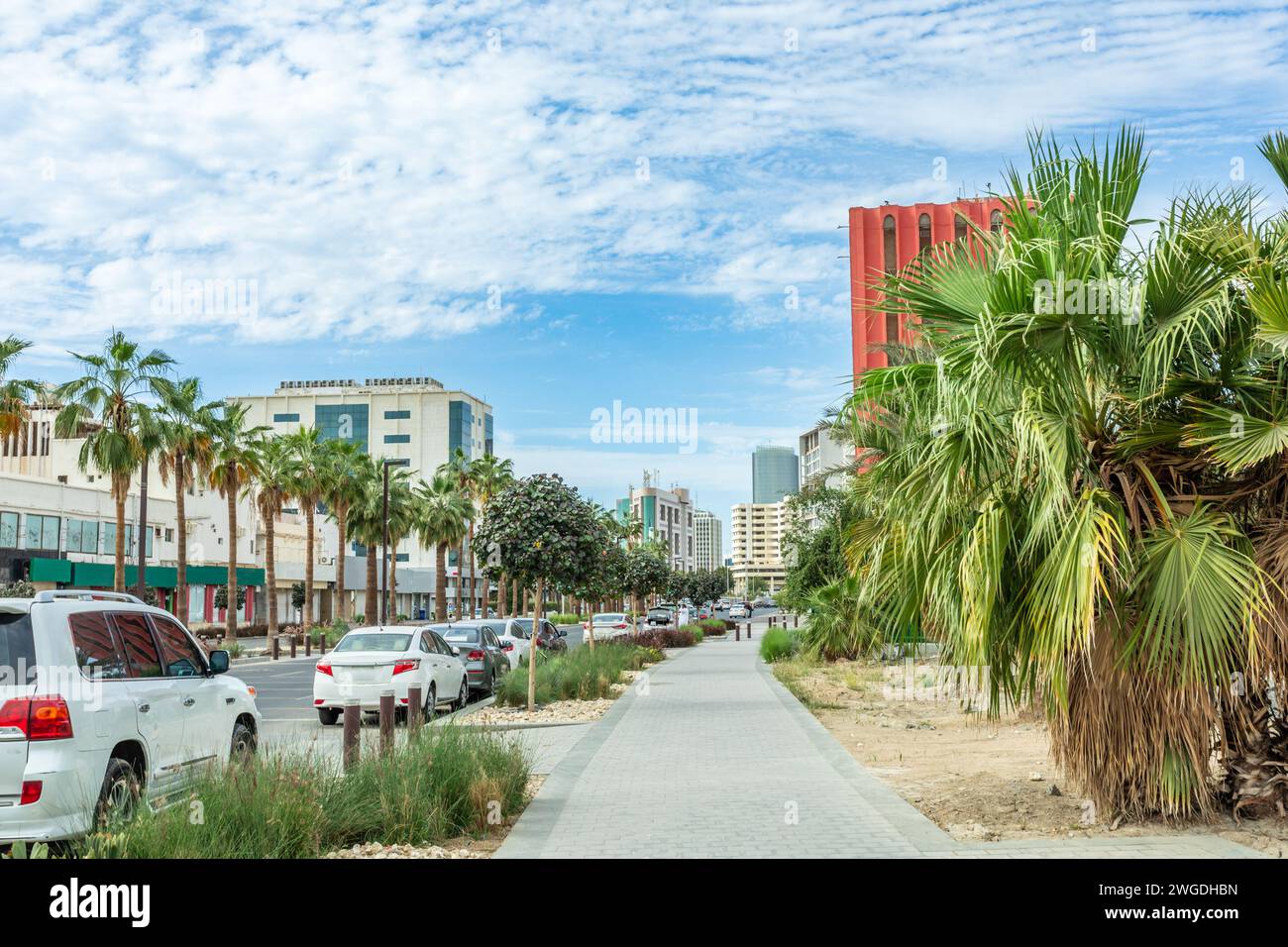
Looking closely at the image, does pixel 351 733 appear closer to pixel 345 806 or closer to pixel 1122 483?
pixel 345 806

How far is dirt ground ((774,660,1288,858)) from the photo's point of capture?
8219mm

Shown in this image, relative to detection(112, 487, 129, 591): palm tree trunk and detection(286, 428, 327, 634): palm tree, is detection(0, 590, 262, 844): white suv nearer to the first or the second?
detection(112, 487, 129, 591): palm tree trunk

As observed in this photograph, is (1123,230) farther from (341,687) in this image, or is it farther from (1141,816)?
(341,687)

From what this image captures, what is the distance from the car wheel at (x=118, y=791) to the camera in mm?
6957

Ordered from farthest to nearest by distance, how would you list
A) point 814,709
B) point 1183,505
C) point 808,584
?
point 808,584, point 814,709, point 1183,505

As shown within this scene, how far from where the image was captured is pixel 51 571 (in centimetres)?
4897

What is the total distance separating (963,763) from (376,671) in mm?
8933

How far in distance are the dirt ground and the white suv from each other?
582 centimetres

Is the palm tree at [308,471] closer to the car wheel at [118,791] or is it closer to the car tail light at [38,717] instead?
the car wheel at [118,791]

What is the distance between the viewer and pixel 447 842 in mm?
8227

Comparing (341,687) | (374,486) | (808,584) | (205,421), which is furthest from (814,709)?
(374,486)

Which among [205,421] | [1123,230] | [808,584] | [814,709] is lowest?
[814,709]
